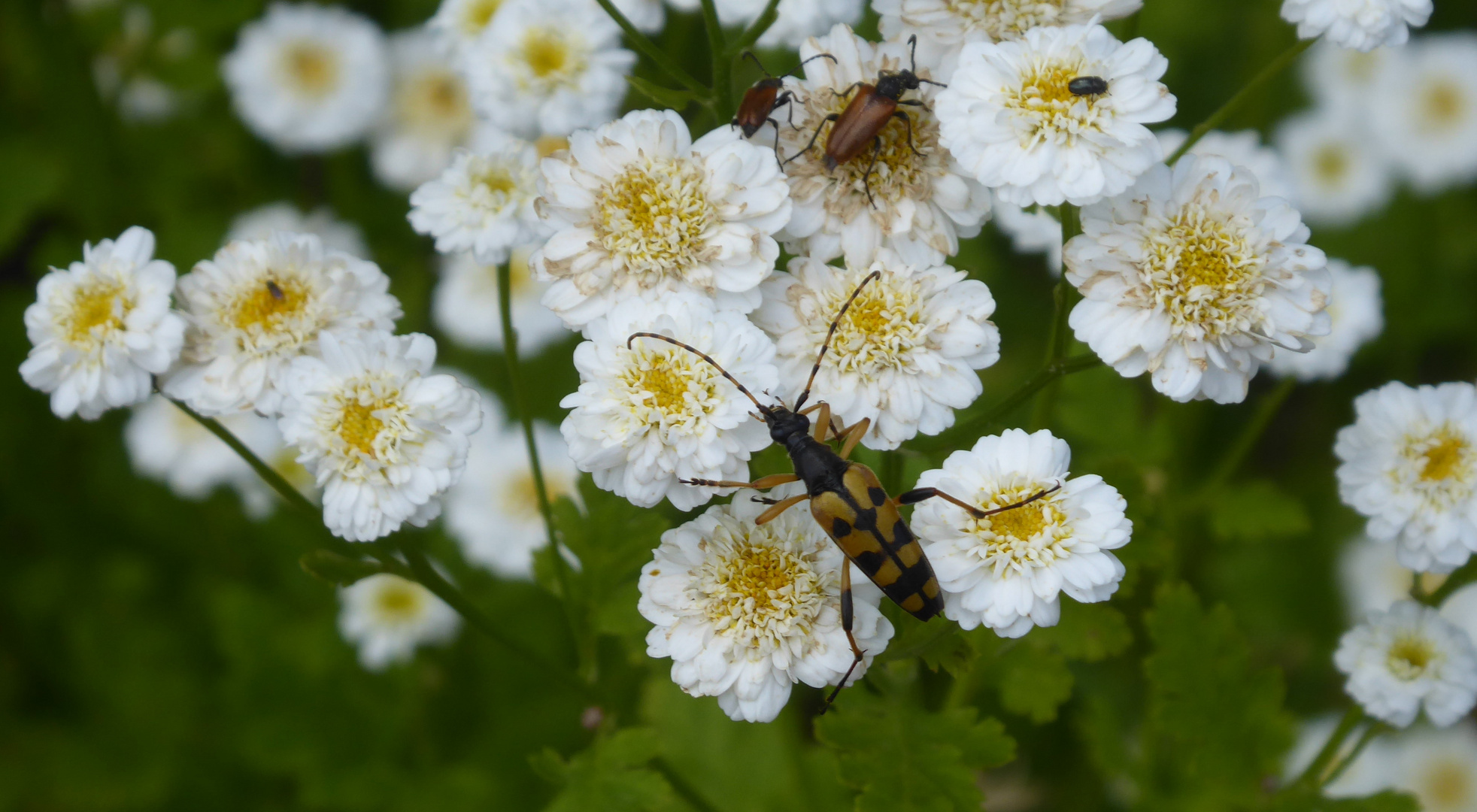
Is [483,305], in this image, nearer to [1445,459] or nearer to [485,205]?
[485,205]

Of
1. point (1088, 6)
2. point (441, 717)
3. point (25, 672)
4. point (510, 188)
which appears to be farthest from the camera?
point (25, 672)

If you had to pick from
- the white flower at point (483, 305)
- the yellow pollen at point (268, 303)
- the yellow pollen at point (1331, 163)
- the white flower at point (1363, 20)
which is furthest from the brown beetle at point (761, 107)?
the yellow pollen at point (1331, 163)

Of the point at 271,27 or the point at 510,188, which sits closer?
the point at 510,188

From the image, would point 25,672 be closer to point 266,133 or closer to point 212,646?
point 212,646

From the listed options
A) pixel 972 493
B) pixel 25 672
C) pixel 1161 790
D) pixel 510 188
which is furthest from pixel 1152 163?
pixel 25 672

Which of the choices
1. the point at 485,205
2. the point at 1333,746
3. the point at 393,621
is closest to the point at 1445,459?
the point at 1333,746

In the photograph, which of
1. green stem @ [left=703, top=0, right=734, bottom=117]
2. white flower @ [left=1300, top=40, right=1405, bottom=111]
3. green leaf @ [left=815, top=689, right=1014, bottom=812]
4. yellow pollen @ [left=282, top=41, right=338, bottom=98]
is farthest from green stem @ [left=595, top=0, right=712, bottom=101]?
white flower @ [left=1300, top=40, right=1405, bottom=111]

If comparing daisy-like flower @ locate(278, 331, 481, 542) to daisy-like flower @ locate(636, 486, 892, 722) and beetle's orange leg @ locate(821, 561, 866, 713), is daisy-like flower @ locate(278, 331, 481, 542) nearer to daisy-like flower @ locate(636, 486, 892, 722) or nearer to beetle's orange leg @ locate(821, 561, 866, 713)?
daisy-like flower @ locate(636, 486, 892, 722)

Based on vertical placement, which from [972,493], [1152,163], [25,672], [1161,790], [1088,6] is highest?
[1088,6]
